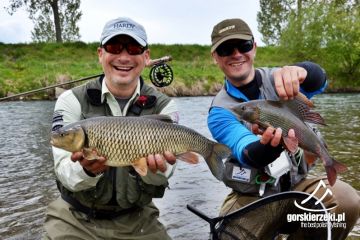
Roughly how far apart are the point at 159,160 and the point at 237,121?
0.89 metres

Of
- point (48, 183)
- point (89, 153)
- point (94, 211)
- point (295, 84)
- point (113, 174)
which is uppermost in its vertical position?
point (295, 84)

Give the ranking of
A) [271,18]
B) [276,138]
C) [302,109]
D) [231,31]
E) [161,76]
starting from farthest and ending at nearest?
[271,18] → [161,76] → [231,31] → [302,109] → [276,138]

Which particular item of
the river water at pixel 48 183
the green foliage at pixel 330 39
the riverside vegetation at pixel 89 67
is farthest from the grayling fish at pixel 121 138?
the green foliage at pixel 330 39

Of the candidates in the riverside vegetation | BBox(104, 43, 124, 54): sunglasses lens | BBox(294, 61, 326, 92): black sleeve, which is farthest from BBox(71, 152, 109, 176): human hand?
the riverside vegetation

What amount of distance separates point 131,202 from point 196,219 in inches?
73.9

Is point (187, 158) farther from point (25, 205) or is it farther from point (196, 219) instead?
point (25, 205)

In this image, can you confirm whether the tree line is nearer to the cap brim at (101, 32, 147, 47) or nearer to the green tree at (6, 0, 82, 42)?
the green tree at (6, 0, 82, 42)

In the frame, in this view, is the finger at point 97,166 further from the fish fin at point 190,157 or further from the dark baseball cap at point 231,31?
the dark baseball cap at point 231,31

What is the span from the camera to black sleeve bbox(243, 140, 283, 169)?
291cm

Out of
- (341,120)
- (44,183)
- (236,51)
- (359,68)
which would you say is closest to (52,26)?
(359,68)

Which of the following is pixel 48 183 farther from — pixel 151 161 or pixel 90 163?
pixel 151 161

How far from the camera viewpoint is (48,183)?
6590 millimetres

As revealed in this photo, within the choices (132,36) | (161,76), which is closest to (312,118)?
(132,36)

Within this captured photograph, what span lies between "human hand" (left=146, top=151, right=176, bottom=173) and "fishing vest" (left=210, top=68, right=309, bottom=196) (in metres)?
0.75
